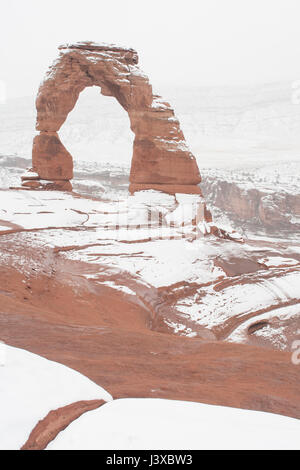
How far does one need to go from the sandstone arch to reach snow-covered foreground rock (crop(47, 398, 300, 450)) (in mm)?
14394

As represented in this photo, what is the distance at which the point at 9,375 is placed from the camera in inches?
74.4

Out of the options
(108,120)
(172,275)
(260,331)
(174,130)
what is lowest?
(260,331)

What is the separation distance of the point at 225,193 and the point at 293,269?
35.1 m

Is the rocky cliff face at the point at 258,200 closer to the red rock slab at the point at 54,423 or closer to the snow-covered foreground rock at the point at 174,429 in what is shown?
the snow-covered foreground rock at the point at 174,429

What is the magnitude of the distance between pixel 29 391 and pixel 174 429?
27.9 inches

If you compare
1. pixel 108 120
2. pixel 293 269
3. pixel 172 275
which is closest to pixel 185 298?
pixel 172 275

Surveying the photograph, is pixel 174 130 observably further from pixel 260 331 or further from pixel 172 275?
pixel 260 331

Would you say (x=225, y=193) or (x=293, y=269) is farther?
(x=225, y=193)

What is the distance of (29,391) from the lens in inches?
70.5

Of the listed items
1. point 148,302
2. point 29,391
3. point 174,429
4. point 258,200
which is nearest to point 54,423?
point 29,391

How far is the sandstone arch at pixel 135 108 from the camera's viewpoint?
52.5ft

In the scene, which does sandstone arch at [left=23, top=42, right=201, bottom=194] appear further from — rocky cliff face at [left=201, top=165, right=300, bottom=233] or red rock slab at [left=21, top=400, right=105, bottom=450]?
rocky cliff face at [left=201, top=165, right=300, bottom=233]

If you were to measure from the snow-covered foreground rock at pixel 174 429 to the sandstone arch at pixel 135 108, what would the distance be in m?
14.4
